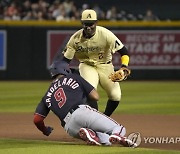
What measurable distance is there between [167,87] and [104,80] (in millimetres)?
9195

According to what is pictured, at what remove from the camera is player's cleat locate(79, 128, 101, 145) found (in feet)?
25.3

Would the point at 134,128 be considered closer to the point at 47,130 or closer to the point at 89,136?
the point at 47,130

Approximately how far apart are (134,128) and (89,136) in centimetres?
291

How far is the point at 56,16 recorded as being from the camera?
22109 mm

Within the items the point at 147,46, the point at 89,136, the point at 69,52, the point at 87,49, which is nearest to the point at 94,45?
the point at 87,49

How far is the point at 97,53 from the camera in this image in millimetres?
9953

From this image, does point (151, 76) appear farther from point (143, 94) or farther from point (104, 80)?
point (104, 80)

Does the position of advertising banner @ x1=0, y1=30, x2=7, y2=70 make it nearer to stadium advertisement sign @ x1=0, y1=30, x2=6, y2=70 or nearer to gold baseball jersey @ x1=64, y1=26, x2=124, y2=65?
stadium advertisement sign @ x1=0, y1=30, x2=6, y2=70

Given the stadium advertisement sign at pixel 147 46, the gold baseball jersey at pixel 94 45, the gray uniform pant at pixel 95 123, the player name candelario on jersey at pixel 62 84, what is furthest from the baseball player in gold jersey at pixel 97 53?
the stadium advertisement sign at pixel 147 46

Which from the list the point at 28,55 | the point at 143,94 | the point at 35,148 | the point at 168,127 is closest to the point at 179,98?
the point at 143,94

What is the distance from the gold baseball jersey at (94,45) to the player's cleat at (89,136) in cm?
219

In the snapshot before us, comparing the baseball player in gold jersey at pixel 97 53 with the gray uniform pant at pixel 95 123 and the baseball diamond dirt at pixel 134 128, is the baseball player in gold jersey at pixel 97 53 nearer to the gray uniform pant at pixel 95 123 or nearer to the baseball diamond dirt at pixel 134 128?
the baseball diamond dirt at pixel 134 128

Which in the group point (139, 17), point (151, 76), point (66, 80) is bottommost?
point (151, 76)

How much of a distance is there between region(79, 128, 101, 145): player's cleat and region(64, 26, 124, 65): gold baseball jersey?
2187mm
